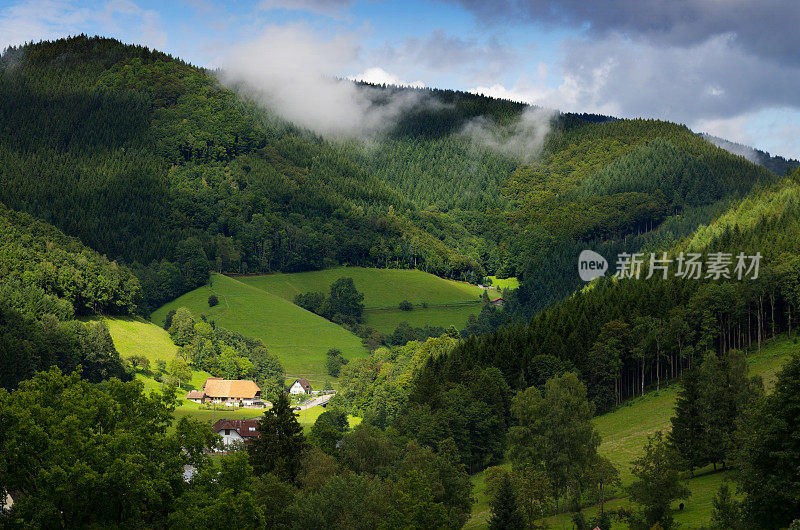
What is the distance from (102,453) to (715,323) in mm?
86139

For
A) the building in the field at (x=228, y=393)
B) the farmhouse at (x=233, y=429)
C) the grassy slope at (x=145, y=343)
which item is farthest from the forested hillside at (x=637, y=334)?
the grassy slope at (x=145, y=343)

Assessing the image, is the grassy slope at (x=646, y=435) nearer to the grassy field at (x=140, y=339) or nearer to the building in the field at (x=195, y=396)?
the building in the field at (x=195, y=396)

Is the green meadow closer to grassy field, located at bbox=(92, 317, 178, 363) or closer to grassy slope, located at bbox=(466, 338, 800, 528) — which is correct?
grassy field, located at bbox=(92, 317, 178, 363)

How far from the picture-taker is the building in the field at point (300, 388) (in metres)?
189

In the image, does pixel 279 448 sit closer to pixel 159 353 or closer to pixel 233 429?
pixel 233 429

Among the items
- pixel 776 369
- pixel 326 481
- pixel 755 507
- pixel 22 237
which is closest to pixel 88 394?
pixel 326 481

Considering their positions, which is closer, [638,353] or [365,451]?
[365,451]

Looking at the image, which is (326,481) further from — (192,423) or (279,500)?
(192,423)

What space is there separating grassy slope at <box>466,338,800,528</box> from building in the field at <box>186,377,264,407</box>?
79.9 m

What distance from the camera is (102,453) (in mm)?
46125

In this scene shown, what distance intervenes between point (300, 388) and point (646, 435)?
108 meters

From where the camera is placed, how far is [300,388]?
189750 millimetres

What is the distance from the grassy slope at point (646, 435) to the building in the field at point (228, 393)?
79921 millimetres

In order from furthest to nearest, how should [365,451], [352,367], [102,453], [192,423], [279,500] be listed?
[352,367]
[365,451]
[279,500]
[192,423]
[102,453]
